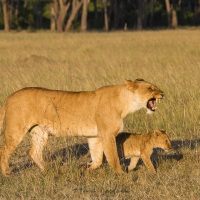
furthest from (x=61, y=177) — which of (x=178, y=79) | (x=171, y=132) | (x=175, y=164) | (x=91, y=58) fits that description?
(x=91, y=58)

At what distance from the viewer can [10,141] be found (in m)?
6.77

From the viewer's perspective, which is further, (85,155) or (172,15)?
(172,15)

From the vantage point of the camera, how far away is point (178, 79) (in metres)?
12.9

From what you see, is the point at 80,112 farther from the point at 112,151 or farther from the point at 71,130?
the point at 112,151

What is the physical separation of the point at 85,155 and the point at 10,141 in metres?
1.19

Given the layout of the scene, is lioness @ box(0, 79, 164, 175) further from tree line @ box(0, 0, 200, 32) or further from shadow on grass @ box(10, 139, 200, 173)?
tree line @ box(0, 0, 200, 32)

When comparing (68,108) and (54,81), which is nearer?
(68,108)

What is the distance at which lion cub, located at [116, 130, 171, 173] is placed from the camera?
6930 mm

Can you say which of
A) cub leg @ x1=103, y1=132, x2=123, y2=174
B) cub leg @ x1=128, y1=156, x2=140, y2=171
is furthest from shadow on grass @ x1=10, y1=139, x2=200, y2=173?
cub leg @ x1=103, y1=132, x2=123, y2=174

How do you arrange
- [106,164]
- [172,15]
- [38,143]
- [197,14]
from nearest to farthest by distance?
[38,143] → [106,164] → [172,15] → [197,14]

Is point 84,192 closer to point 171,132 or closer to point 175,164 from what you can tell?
point 175,164

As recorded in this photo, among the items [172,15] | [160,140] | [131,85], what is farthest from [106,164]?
[172,15]

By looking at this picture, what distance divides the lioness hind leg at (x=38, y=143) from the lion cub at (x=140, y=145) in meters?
0.73

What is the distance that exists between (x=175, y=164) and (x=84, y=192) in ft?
4.80
